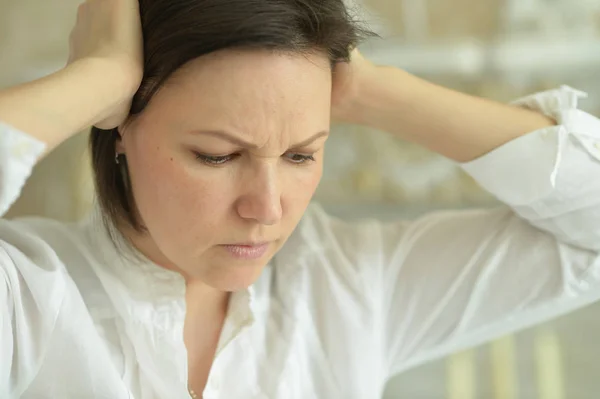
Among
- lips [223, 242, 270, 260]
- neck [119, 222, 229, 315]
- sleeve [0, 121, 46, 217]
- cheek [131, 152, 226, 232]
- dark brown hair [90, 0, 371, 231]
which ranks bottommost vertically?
neck [119, 222, 229, 315]

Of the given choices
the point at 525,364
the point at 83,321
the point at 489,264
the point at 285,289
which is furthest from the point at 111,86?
the point at 525,364

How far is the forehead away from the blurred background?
1.76ft

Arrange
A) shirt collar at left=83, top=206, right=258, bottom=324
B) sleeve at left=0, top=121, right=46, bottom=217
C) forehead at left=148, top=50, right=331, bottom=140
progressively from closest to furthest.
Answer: sleeve at left=0, top=121, right=46, bottom=217
forehead at left=148, top=50, right=331, bottom=140
shirt collar at left=83, top=206, right=258, bottom=324

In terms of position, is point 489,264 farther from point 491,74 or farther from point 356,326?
point 491,74

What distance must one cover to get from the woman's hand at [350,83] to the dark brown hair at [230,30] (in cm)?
3

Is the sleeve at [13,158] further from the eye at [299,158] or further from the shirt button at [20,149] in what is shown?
the eye at [299,158]

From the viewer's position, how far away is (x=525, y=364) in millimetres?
1407

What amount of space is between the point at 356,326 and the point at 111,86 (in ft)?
1.50

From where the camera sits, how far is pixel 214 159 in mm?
699

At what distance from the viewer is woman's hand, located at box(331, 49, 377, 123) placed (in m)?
0.82

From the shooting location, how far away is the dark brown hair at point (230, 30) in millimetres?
662

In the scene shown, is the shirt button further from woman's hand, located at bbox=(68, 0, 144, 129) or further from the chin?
the chin

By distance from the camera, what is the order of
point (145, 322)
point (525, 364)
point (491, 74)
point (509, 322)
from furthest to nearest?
1. point (525, 364)
2. point (491, 74)
3. point (509, 322)
4. point (145, 322)

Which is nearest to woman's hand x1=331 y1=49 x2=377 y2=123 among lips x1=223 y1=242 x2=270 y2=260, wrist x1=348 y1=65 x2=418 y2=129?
wrist x1=348 y1=65 x2=418 y2=129
